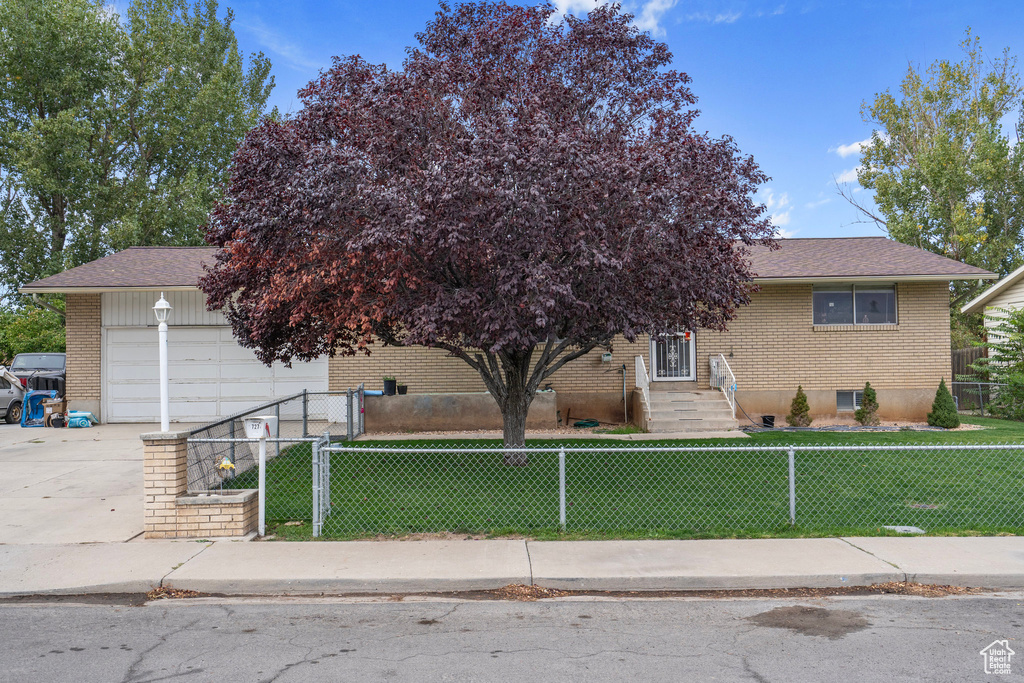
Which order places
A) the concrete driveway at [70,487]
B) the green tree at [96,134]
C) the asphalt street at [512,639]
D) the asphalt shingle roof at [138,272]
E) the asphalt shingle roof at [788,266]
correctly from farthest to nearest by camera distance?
the green tree at [96,134] → the asphalt shingle roof at [138,272] → the asphalt shingle roof at [788,266] → the concrete driveway at [70,487] → the asphalt street at [512,639]

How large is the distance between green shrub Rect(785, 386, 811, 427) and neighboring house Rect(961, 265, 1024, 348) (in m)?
7.29

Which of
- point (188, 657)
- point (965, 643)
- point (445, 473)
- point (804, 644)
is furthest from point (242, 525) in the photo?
point (965, 643)

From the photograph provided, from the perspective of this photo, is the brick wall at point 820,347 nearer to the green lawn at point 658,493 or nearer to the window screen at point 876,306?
the window screen at point 876,306

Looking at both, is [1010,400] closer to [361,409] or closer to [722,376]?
[722,376]

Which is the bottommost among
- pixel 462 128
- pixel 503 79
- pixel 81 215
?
pixel 462 128

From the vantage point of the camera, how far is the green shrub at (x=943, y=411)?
15.1 metres

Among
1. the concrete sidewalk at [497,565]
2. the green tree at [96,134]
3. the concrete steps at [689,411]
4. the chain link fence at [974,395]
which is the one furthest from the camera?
the green tree at [96,134]

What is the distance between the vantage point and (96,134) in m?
27.0

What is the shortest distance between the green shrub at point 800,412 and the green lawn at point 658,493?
3865mm

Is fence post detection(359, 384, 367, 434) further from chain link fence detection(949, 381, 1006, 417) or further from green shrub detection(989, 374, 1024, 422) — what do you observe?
green shrub detection(989, 374, 1024, 422)

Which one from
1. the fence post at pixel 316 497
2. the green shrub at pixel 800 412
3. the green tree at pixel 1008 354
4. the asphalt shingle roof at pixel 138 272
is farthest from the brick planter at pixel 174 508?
the green tree at pixel 1008 354

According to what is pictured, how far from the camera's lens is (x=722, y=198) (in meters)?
8.66

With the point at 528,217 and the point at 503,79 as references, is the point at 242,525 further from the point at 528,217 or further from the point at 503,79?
the point at 503,79

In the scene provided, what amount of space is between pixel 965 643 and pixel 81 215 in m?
29.3
